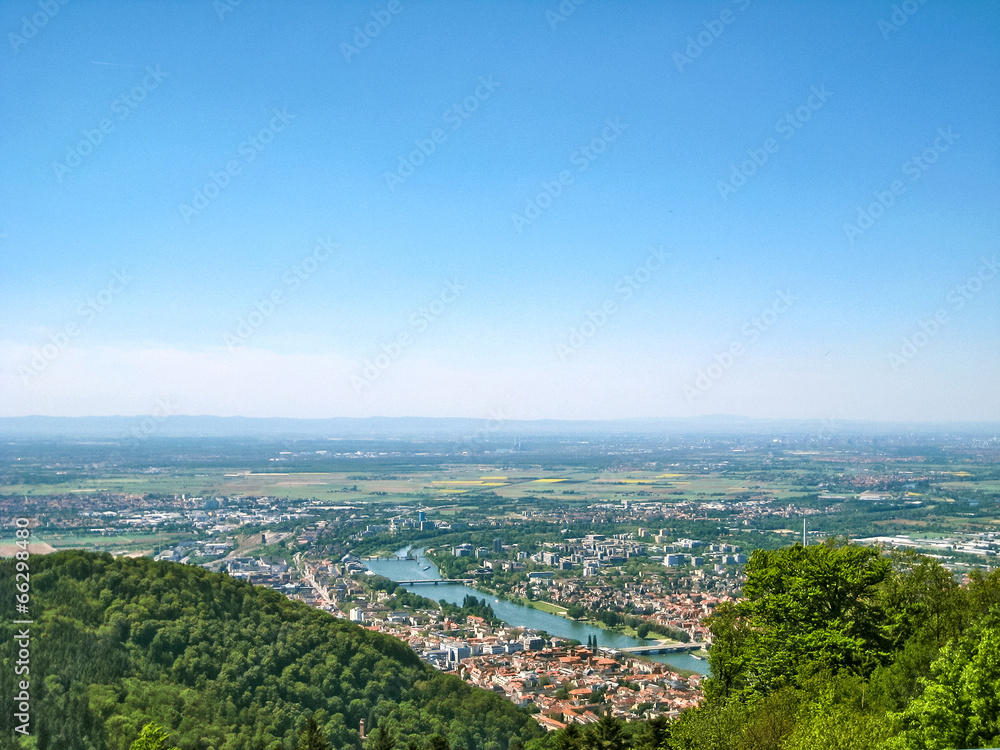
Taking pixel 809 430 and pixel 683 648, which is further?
pixel 809 430

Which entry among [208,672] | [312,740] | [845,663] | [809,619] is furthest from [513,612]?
[845,663]

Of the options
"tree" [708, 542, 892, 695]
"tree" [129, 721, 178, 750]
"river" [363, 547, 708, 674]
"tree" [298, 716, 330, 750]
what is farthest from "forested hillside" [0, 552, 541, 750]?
"river" [363, 547, 708, 674]

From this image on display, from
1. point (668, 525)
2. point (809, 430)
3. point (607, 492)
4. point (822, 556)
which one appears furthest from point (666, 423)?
point (822, 556)

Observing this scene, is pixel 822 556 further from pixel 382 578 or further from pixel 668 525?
pixel 668 525

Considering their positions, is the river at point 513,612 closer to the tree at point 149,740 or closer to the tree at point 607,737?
the tree at point 607,737

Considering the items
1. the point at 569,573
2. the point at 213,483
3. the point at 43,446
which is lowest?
the point at 569,573

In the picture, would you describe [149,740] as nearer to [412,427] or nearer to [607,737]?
[607,737]
